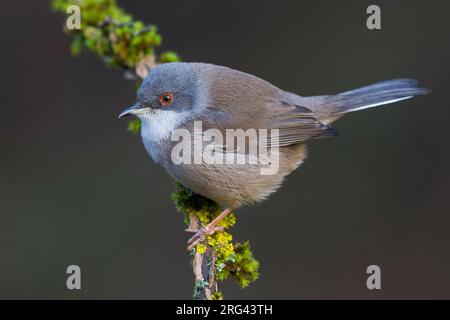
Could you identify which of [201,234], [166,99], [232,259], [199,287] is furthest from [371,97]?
[199,287]

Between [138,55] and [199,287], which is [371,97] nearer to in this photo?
[138,55]

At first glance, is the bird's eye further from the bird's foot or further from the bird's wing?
the bird's foot

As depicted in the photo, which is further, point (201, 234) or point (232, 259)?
point (201, 234)

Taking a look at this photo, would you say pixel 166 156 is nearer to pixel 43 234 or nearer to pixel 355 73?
pixel 43 234

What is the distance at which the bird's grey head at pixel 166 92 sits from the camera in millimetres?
5285

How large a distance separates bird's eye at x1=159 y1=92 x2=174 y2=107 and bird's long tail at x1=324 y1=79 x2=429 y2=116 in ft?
5.88

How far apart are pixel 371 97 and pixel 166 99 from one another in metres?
2.31

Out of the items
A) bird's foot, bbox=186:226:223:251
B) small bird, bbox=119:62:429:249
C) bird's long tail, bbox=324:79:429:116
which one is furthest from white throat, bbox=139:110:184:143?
bird's long tail, bbox=324:79:429:116

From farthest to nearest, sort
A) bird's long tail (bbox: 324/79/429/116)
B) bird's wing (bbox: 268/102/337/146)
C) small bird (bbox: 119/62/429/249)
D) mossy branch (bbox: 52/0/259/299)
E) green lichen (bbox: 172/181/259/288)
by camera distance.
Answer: bird's long tail (bbox: 324/79/429/116) < bird's wing (bbox: 268/102/337/146) < small bird (bbox: 119/62/429/249) < mossy branch (bbox: 52/0/259/299) < green lichen (bbox: 172/181/259/288)

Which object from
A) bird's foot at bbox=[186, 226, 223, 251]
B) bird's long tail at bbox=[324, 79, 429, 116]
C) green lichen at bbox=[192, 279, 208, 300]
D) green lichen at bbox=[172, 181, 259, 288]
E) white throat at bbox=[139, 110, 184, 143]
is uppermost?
bird's long tail at bbox=[324, 79, 429, 116]

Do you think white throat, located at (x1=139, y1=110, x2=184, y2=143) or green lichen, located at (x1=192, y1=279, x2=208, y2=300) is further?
white throat, located at (x1=139, y1=110, x2=184, y2=143)

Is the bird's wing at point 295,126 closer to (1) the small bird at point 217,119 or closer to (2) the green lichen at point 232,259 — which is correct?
(1) the small bird at point 217,119

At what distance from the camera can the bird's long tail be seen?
619cm

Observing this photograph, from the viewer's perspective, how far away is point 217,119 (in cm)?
529
